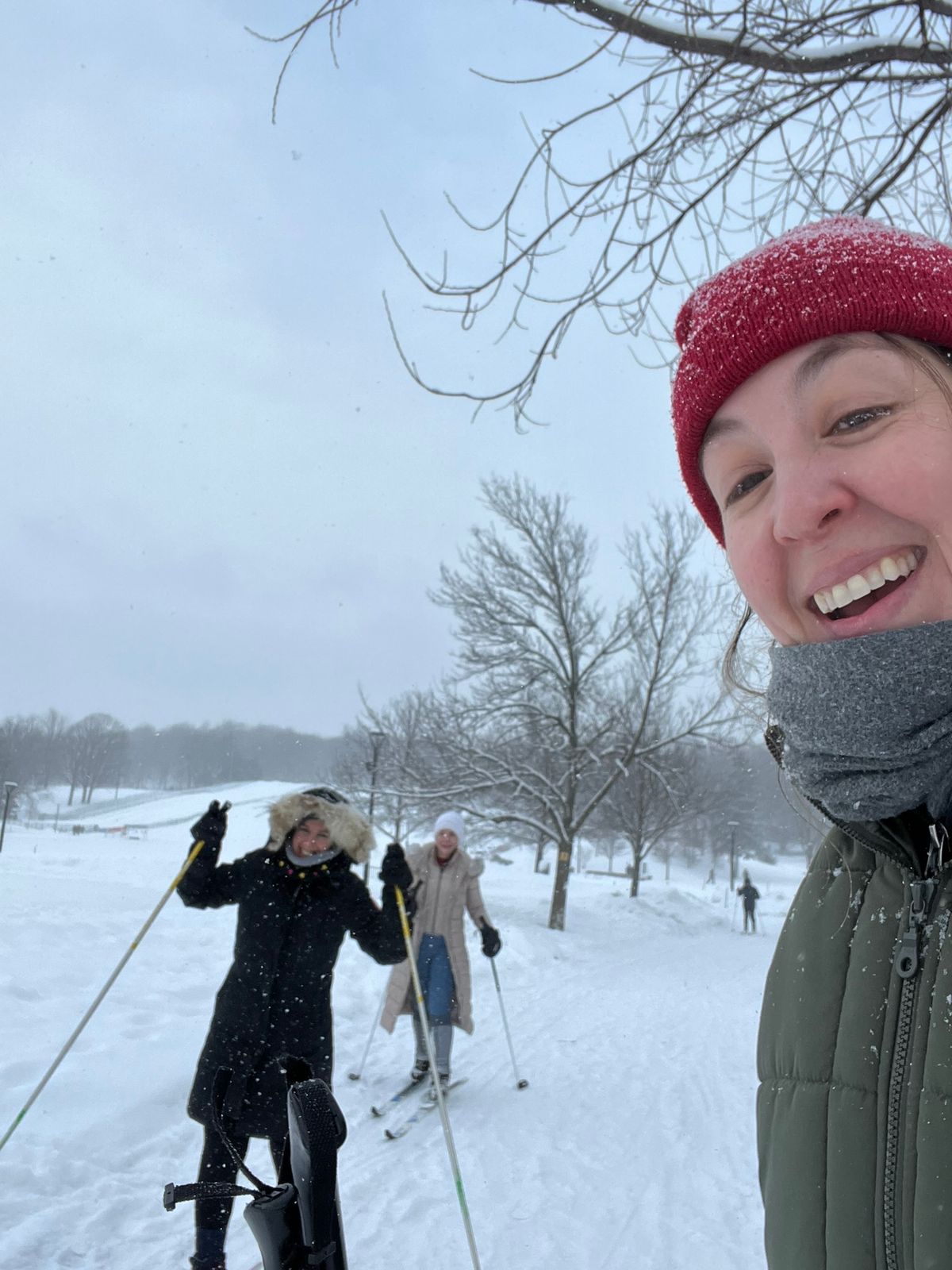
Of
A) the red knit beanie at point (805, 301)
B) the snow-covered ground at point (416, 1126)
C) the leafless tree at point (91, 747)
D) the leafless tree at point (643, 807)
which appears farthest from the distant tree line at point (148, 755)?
the red knit beanie at point (805, 301)

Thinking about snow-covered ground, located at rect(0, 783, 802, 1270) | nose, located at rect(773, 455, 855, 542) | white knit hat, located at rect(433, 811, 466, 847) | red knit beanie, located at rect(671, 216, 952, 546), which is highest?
red knit beanie, located at rect(671, 216, 952, 546)

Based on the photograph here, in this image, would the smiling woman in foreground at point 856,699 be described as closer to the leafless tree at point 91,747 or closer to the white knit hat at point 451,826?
the white knit hat at point 451,826

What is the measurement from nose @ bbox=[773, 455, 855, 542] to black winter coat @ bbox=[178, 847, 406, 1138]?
122 inches

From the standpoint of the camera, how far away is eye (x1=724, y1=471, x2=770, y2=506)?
3.33 feet

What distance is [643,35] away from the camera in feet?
7.90

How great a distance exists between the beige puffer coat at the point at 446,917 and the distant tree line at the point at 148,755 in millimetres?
25596

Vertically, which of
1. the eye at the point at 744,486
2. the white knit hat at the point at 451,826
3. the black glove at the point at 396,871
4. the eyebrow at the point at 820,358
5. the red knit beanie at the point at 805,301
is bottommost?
the black glove at the point at 396,871

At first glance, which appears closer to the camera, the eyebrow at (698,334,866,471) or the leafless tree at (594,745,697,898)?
the eyebrow at (698,334,866,471)

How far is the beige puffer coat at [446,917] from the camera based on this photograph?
6.02 meters

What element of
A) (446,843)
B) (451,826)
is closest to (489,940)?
(446,843)

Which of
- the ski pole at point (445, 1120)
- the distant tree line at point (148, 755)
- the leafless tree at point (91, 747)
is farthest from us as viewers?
the leafless tree at point (91, 747)

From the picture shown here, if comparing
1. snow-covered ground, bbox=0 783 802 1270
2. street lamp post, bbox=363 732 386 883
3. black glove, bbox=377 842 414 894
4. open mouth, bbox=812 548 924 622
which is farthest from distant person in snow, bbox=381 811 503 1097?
street lamp post, bbox=363 732 386 883

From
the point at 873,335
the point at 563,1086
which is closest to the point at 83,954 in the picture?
the point at 563,1086

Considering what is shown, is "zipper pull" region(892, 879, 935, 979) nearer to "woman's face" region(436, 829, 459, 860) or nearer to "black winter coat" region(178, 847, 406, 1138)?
"black winter coat" region(178, 847, 406, 1138)
